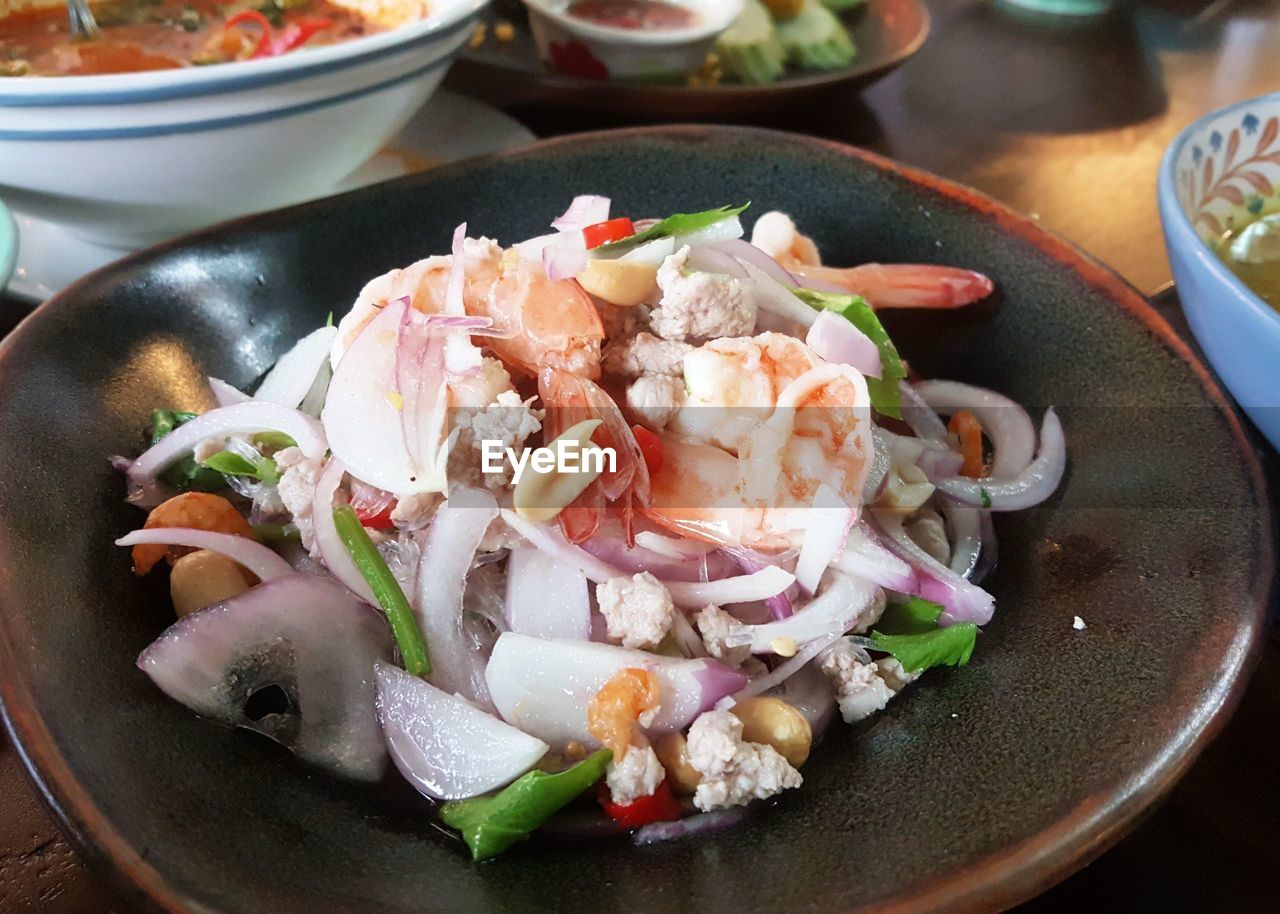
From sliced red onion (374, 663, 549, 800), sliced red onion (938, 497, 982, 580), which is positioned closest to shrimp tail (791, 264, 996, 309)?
sliced red onion (938, 497, 982, 580)

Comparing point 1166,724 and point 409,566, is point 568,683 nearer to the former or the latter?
point 409,566

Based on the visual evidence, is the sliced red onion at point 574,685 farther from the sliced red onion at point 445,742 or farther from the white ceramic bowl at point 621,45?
the white ceramic bowl at point 621,45

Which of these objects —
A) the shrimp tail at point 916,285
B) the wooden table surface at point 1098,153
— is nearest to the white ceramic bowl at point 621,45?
the wooden table surface at point 1098,153

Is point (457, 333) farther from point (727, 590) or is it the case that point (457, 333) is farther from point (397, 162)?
point (397, 162)

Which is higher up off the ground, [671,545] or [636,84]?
[636,84]

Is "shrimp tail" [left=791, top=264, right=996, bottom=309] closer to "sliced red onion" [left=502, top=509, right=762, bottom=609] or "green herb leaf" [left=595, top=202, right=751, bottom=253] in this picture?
"green herb leaf" [left=595, top=202, right=751, bottom=253]

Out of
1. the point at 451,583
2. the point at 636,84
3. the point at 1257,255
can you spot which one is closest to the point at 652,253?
the point at 451,583
